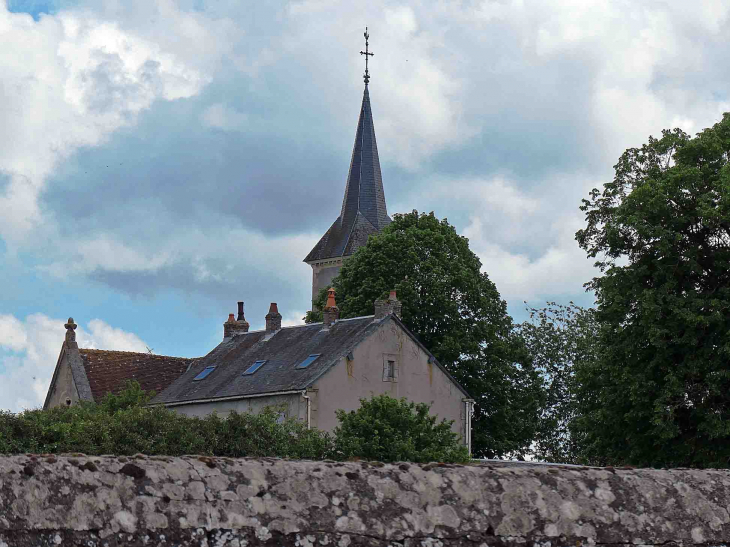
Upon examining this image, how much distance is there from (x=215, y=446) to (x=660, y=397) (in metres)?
13.3

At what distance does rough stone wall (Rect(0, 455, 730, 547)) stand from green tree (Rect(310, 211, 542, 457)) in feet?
150

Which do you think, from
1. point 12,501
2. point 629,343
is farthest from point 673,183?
point 12,501

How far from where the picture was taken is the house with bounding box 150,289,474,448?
4491cm

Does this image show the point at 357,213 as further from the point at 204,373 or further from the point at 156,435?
the point at 156,435

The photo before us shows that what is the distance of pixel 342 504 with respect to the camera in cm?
662

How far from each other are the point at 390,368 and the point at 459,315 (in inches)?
359

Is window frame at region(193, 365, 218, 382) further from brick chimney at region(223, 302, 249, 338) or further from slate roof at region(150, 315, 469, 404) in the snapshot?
brick chimney at region(223, 302, 249, 338)

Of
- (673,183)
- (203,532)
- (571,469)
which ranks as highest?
(673,183)

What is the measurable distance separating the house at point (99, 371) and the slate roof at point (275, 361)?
2.49 metres

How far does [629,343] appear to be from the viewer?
35781mm

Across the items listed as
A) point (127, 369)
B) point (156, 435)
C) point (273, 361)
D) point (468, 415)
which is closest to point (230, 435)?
point (156, 435)

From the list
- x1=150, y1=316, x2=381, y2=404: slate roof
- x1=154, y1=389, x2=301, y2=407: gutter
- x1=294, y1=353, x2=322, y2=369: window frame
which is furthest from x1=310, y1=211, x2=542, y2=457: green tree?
x1=154, y1=389, x2=301, y2=407: gutter

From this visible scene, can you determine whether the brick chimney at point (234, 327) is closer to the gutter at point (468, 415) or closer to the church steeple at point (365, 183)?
the gutter at point (468, 415)

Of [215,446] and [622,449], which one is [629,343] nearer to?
[622,449]
